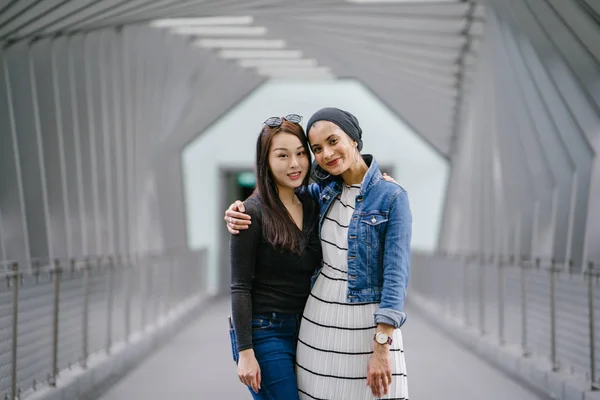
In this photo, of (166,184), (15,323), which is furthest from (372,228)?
(166,184)

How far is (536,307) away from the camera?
25.7 ft

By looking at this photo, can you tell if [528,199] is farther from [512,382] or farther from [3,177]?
[3,177]

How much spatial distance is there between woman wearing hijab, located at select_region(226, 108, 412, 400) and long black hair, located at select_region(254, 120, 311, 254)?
3.0 inches

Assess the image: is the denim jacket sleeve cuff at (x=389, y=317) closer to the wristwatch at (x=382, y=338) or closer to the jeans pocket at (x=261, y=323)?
the wristwatch at (x=382, y=338)

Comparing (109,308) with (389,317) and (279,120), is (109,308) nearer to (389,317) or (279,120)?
(279,120)

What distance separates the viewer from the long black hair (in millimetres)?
2971

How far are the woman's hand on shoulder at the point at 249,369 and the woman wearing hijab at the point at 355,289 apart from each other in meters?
0.15

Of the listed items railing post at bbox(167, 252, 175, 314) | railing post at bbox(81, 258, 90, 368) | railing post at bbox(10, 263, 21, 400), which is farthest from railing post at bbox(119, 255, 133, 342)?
railing post at bbox(10, 263, 21, 400)

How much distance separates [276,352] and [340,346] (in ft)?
0.82

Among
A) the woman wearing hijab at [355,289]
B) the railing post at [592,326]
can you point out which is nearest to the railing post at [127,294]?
the railing post at [592,326]

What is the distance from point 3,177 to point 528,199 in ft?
22.5

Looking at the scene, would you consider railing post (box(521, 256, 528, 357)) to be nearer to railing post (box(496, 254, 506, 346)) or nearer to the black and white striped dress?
railing post (box(496, 254, 506, 346))

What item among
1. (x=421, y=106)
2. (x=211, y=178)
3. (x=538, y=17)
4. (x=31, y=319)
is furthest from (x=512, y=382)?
(x=211, y=178)

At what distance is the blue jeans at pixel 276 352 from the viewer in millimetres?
2939
